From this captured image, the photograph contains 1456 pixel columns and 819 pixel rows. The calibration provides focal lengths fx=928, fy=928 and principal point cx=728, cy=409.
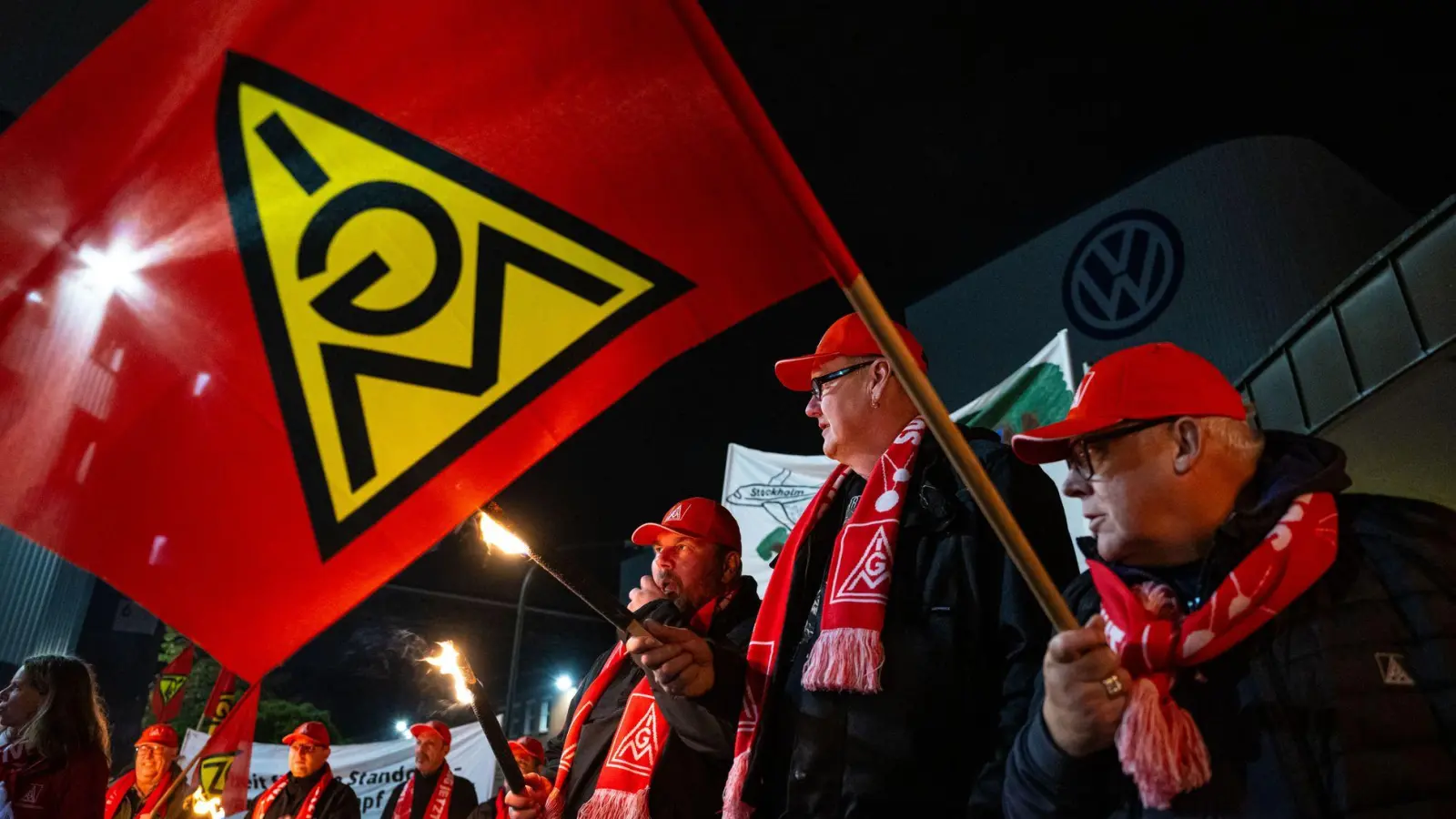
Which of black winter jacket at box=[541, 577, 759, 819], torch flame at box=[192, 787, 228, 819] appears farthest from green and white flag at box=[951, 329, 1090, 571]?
torch flame at box=[192, 787, 228, 819]

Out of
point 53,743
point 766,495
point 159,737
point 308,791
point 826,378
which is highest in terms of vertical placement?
point 766,495

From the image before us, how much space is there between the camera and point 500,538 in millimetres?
2287

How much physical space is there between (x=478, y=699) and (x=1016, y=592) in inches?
77.3

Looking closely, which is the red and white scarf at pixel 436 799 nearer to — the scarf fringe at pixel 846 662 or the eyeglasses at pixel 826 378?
the eyeglasses at pixel 826 378

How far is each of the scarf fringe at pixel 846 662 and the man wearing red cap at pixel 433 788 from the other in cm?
670

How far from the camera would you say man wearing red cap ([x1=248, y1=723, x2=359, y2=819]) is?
25.2 feet

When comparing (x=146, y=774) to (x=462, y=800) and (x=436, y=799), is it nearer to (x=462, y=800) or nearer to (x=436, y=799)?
(x=436, y=799)

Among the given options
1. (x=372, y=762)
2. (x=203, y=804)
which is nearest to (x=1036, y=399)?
(x=203, y=804)

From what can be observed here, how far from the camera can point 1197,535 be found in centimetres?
182

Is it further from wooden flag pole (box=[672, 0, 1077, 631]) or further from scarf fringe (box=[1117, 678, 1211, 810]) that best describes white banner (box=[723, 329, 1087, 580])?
wooden flag pole (box=[672, 0, 1077, 631])

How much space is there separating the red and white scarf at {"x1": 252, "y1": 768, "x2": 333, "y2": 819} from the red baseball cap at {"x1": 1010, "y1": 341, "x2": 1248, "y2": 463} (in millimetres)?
7626

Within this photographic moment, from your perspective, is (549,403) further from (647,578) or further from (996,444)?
(647,578)

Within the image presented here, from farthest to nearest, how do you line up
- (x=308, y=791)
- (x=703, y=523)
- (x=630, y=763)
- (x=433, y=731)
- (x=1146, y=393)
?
(x=433, y=731), (x=308, y=791), (x=703, y=523), (x=630, y=763), (x=1146, y=393)

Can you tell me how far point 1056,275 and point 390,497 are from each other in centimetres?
1080
